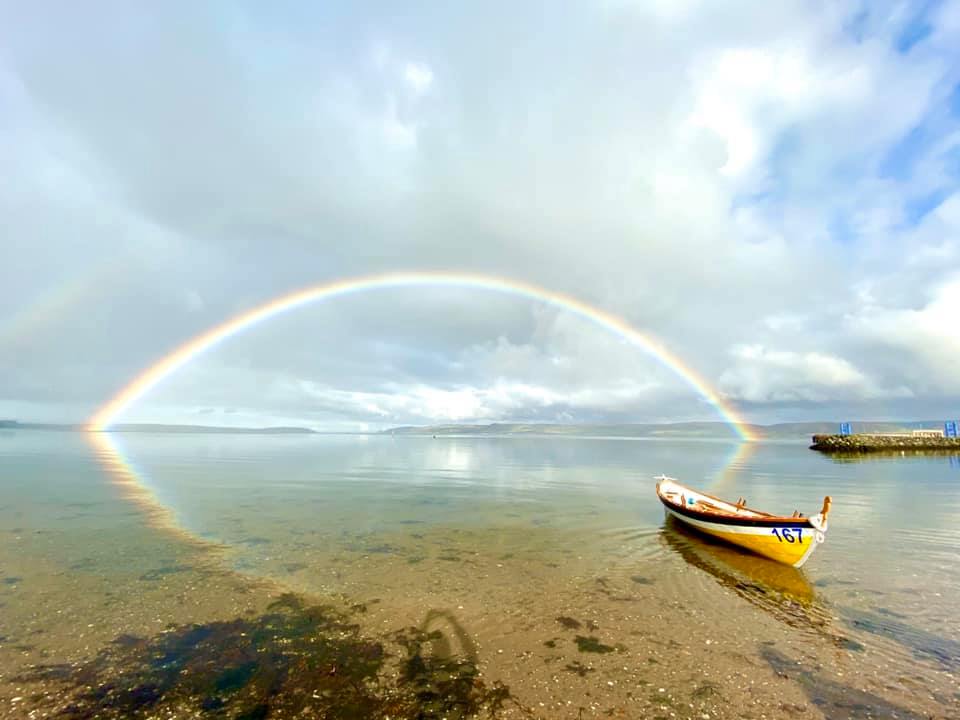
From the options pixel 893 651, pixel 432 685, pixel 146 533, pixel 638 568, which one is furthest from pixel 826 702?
pixel 146 533

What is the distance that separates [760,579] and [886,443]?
136976 millimetres

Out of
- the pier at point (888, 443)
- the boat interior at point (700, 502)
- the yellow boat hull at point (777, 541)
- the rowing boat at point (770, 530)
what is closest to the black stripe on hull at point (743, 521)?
the rowing boat at point (770, 530)

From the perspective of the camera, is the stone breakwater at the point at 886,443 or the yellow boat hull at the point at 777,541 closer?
the yellow boat hull at the point at 777,541

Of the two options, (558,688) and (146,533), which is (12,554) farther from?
(558,688)

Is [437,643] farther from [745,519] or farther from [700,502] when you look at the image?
[700,502]

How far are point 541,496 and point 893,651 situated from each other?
109 ft

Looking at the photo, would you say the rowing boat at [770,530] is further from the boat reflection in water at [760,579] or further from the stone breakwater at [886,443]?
the stone breakwater at [886,443]

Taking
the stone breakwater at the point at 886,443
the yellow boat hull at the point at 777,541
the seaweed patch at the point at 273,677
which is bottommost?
the seaweed patch at the point at 273,677

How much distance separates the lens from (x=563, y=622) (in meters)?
15.8

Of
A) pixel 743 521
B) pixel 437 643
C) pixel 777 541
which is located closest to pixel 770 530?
pixel 777 541

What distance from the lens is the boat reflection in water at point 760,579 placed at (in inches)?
643

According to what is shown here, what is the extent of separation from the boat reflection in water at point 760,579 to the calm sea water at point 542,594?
0.40 ft

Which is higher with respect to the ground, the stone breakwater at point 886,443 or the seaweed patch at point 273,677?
the stone breakwater at point 886,443

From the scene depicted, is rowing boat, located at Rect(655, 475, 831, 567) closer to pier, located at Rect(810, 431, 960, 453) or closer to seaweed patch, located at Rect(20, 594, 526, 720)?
seaweed patch, located at Rect(20, 594, 526, 720)
